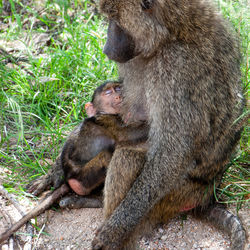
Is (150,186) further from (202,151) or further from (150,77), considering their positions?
(150,77)

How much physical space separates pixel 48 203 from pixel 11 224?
315mm

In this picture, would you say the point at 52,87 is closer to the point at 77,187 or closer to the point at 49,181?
the point at 49,181

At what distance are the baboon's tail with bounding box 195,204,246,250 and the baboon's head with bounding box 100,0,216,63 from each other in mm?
1191

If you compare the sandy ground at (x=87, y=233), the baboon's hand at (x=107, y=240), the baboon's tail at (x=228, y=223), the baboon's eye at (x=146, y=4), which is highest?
the baboon's eye at (x=146, y=4)

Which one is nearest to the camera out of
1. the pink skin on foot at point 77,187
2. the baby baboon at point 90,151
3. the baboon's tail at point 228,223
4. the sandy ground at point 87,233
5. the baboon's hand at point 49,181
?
the baboon's tail at point 228,223

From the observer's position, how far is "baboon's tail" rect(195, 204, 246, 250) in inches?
97.2

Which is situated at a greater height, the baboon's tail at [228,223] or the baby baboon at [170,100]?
the baby baboon at [170,100]

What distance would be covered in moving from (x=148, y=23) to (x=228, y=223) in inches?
55.5

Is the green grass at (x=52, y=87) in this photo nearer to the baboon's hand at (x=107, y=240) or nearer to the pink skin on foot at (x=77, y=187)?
the pink skin on foot at (x=77, y=187)

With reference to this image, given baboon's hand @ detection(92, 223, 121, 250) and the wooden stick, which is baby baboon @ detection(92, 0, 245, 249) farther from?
the wooden stick

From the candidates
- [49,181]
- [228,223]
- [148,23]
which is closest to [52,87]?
[49,181]

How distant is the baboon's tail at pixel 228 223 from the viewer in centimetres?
247

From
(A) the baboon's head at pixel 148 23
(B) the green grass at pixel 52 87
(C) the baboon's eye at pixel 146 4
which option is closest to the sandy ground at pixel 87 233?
(B) the green grass at pixel 52 87

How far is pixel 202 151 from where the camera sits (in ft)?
8.41
